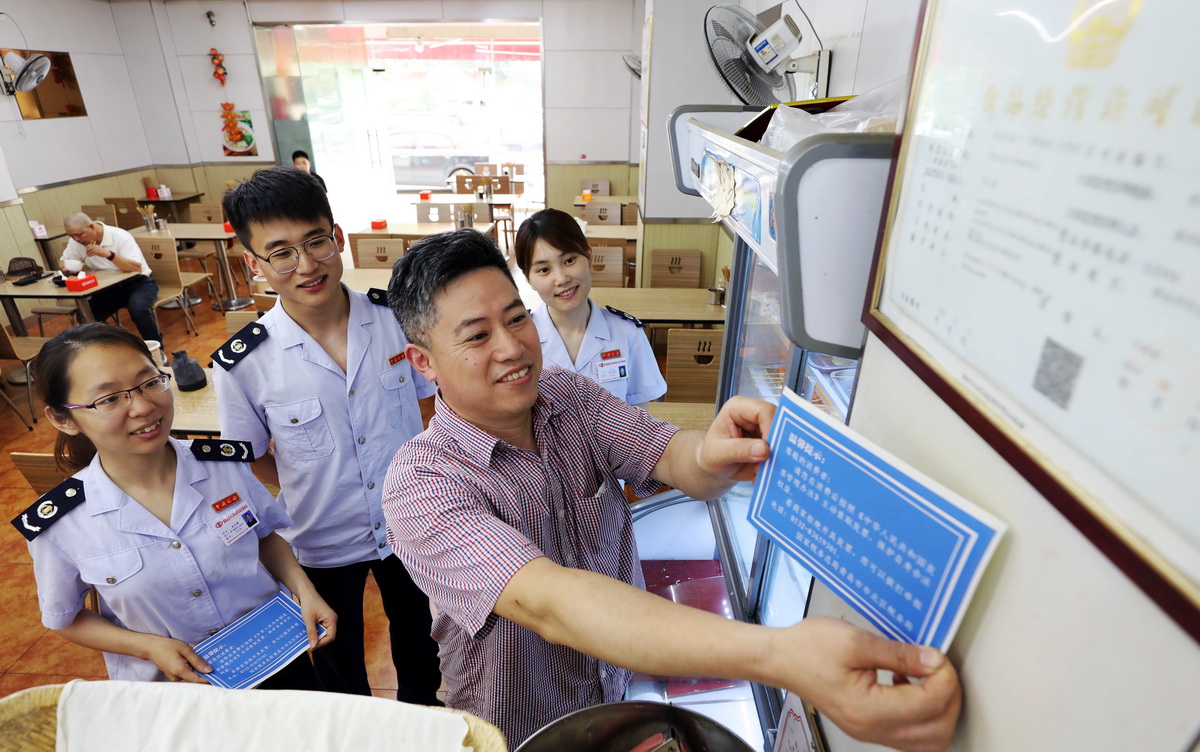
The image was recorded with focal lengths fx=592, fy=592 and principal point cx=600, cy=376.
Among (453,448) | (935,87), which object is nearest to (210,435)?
(453,448)

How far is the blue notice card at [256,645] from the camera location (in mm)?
1620

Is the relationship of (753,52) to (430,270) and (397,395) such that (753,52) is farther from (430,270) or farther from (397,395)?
(397,395)

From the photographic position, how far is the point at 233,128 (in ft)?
31.5

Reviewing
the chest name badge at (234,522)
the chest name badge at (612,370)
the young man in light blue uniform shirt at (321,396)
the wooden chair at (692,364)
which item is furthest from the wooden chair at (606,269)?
the chest name badge at (234,522)

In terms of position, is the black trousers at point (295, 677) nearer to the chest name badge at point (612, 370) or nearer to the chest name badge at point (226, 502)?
the chest name badge at point (226, 502)

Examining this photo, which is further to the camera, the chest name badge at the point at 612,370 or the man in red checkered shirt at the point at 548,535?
the chest name badge at the point at 612,370

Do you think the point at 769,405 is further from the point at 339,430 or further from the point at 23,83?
the point at 23,83

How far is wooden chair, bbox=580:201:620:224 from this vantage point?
7648 millimetres

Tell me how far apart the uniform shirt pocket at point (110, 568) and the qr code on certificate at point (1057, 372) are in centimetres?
209

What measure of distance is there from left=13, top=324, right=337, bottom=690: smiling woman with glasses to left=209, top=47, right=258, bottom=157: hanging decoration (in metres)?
9.77

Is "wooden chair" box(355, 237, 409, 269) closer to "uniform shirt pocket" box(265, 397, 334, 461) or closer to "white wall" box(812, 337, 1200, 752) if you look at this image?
"uniform shirt pocket" box(265, 397, 334, 461)

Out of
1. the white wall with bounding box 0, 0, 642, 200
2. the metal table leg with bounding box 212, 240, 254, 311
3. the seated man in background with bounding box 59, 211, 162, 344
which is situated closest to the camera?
the seated man in background with bounding box 59, 211, 162, 344

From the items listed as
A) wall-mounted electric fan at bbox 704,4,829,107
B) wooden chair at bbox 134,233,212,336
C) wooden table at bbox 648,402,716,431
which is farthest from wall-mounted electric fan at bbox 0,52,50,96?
wall-mounted electric fan at bbox 704,4,829,107

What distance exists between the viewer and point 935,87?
0.61 m
